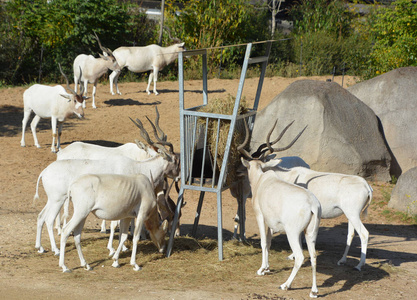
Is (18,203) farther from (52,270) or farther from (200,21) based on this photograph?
(200,21)

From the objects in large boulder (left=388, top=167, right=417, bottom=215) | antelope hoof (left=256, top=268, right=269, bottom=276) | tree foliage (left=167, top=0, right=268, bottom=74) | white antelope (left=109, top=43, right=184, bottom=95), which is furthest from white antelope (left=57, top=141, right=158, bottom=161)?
tree foliage (left=167, top=0, right=268, bottom=74)

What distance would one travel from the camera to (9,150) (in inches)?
562

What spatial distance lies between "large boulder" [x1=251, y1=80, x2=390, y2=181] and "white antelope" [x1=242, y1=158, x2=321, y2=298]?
556cm

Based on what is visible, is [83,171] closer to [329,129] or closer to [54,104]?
[54,104]

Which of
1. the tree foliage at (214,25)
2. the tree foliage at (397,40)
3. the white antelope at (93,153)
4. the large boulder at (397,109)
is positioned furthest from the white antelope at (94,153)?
the tree foliage at (214,25)

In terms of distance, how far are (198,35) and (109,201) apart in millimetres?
17986

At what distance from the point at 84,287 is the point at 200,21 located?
62.1ft

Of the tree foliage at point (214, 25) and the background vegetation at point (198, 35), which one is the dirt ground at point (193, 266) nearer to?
the background vegetation at point (198, 35)

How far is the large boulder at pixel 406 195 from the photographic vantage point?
1145 centimetres

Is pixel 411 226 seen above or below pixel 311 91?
below

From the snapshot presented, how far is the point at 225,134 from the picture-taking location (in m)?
7.98

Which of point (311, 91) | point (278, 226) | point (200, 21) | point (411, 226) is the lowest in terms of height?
point (411, 226)

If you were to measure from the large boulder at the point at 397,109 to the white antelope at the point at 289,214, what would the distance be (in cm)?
765

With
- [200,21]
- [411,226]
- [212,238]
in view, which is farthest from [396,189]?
[200,21]
